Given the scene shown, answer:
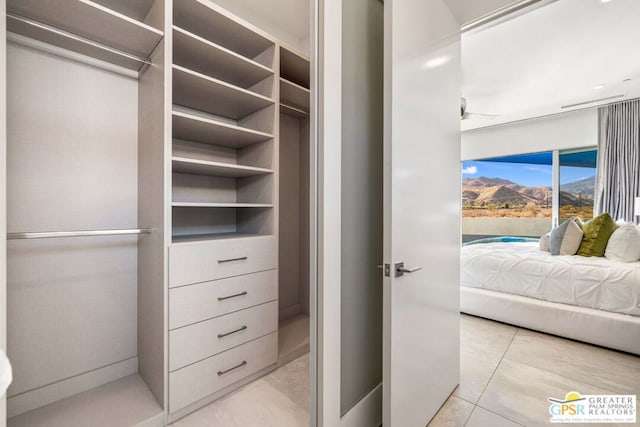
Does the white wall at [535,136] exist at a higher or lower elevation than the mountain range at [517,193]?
higher

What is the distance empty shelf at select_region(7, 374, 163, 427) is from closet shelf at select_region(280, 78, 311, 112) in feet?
7.50

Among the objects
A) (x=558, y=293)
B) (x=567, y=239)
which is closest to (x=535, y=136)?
(x=567, y=239)

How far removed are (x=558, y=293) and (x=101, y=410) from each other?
3530 mm

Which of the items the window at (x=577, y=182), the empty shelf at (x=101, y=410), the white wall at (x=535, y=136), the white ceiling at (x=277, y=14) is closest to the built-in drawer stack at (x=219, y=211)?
the empty shelf at (x=101, y=410)

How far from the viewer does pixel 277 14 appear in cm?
239

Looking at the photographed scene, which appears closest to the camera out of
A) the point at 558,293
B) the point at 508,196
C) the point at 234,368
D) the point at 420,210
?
the point at 420,210

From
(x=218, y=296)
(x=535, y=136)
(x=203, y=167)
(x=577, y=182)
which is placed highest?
(x=535, y=136)

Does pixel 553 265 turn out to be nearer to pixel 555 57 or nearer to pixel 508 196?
pixel 555 57

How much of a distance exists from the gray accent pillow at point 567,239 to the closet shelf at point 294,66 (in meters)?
3.10

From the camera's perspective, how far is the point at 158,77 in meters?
1.58

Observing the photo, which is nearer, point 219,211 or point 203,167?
point 203,167

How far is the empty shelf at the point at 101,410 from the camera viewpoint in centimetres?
145

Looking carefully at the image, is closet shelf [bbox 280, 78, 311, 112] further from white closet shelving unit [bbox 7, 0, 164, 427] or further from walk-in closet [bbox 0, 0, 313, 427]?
white closet shelving unit [bbox 7, 0, 164, 427]

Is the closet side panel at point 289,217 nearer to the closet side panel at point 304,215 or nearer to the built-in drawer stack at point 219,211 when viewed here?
the closet side panel at point 304,215
